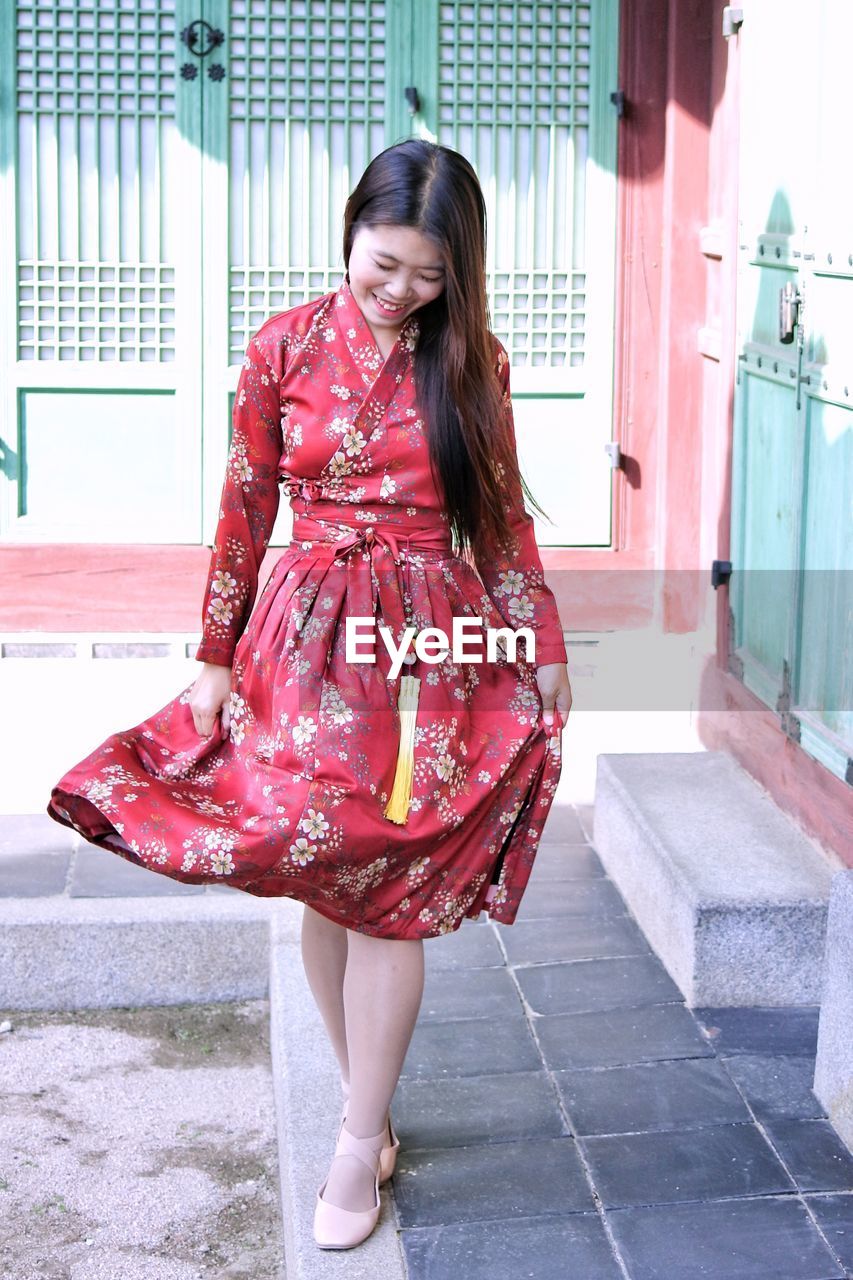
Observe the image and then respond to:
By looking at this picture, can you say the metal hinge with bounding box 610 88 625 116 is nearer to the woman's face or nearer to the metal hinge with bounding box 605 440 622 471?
the metal hinge with bounding box 605 440 622 471

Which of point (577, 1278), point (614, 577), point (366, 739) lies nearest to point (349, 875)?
point (366, 739)

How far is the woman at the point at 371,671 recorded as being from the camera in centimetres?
236

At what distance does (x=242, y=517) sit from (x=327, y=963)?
0.74m

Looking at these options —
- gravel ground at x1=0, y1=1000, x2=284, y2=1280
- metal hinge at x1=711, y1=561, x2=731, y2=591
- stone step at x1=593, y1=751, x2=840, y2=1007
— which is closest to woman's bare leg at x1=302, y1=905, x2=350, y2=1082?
gravel ground at x1=0, y1=1000, x2=284, y2=1280

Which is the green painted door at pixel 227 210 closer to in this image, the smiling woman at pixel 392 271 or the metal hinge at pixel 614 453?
the metal hinge at pixel 614 453

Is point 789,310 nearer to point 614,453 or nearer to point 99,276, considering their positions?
point 614,453

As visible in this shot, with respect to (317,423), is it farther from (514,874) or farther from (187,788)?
(514,874)

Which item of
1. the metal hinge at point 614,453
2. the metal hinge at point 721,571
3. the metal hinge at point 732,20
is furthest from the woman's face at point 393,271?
the metal hinge at point 614,453

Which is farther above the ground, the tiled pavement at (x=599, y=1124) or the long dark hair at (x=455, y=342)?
the long dark hair at (x=455, y=342)

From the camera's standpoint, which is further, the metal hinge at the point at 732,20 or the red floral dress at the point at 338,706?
the metal hinge at the point at 732,20

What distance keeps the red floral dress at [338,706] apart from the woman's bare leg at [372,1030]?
57 mm

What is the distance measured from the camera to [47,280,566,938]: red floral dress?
7.73ft

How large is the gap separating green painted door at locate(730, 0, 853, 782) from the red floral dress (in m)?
1.05

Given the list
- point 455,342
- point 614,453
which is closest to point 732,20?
point 614,453
